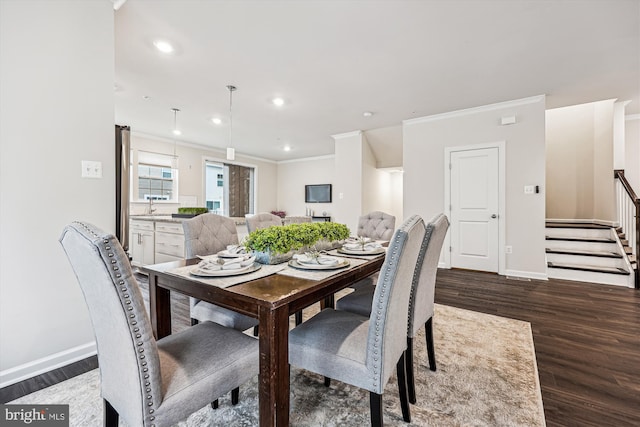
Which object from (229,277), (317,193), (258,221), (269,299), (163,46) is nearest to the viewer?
(269,299)

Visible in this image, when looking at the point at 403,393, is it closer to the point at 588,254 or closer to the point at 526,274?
the point at 526,274

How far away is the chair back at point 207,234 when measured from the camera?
196 centimetres

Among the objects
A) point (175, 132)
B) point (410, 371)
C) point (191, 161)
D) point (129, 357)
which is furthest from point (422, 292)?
point (191, 161)

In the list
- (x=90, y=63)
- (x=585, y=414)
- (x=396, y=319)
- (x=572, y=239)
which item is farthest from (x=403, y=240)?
(x=572, y=239)

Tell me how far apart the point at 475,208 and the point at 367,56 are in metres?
2.94

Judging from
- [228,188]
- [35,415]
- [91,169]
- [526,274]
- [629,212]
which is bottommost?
[35,415]

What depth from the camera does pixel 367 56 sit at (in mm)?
2861

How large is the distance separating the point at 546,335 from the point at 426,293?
1499mm

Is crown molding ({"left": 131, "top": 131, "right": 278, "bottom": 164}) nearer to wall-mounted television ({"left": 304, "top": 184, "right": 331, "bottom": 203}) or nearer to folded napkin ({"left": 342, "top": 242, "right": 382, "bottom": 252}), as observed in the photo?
wall-mounted television ({"left": 304, "top": 184, "right": 331, "bottom": 203})

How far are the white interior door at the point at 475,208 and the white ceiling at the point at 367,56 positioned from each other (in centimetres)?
88

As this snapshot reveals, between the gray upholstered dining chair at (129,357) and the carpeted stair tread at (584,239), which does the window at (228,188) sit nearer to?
the gray upholstered dining chair at (129,357)

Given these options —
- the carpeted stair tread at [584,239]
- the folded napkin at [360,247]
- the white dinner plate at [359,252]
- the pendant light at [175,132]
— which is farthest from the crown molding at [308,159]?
the white dinner plate at [359,252]

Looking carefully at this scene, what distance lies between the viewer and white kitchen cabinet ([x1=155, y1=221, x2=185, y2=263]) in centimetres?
372

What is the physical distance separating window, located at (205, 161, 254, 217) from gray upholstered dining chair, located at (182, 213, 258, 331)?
523 cm
